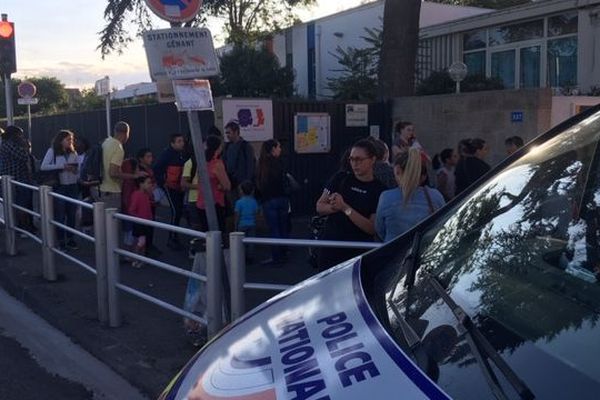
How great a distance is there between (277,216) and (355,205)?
3.83 meters

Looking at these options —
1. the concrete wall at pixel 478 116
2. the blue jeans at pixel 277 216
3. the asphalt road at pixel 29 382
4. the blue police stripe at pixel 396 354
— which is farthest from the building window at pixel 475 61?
the blue police stripe at pixel 396 354

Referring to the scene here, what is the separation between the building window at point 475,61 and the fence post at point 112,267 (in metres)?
18.3

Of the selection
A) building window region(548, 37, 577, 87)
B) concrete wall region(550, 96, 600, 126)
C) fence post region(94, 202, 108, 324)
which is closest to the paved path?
fence post region(94, 202, 108, 324)

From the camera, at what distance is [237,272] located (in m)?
4.38

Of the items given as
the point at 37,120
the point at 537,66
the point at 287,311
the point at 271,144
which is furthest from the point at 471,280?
the point at 37,120

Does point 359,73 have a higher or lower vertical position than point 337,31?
lower

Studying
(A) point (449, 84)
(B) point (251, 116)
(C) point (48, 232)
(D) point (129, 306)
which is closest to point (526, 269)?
(D) point (129, 306)

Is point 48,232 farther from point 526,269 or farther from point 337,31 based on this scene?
point 337,31

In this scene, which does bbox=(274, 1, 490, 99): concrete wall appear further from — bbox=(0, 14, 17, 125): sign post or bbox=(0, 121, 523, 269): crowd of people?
bbox=(0, 121, 523, 269): crowd of people

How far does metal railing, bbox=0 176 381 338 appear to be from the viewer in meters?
4.33

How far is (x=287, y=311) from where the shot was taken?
93.4 inches

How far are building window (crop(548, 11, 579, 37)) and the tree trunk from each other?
648 cm

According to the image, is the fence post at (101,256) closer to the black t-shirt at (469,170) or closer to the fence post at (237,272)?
the fence post at (237,272)

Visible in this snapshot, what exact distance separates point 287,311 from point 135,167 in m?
6.72
